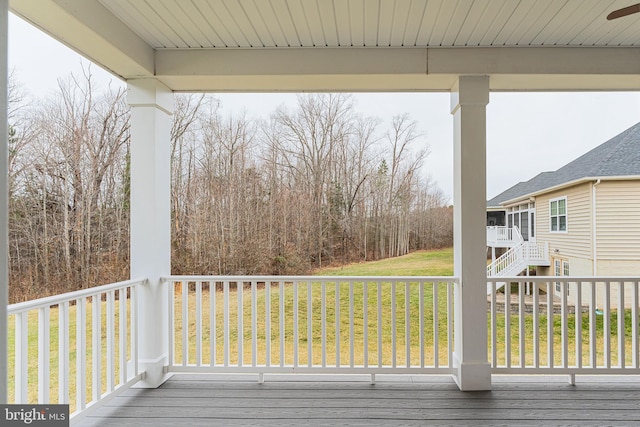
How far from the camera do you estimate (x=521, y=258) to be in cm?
377

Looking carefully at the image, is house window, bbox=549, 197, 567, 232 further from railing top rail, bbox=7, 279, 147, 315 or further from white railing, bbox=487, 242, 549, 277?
railing top rail, bbox=7, 279, 147, 315

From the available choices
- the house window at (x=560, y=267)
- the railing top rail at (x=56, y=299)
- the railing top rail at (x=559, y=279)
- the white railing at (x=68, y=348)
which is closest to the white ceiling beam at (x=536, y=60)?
the railing top rail at (x=559, y=279)

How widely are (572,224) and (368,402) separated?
8.33 feet

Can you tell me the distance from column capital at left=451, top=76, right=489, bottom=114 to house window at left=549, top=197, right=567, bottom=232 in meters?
1.44

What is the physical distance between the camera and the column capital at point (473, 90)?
308 cm

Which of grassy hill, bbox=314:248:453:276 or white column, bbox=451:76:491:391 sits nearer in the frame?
white column, bbox=451:76:491:391

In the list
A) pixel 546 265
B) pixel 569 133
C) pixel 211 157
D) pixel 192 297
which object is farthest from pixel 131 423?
pixel 569 133

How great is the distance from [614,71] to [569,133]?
107 centimetres

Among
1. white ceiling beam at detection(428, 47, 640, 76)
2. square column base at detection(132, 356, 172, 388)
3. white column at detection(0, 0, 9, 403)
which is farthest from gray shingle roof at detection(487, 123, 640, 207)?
white column at detection(0, 0, 9, 403)

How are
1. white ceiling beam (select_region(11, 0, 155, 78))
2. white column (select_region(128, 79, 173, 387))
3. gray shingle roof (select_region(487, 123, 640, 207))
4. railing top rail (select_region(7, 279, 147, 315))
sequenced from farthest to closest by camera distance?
gray shingle roof (select_region(487, 123, 640, 207)) → white column (select_region(128, 79, 173, 387)) → white ceiling beam (select_region(11, 0, 155, 78)) → railing top rail (select_region(7, 279, 147, 315))

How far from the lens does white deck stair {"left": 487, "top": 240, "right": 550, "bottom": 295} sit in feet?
11.9

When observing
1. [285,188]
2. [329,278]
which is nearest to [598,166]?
[329,278]

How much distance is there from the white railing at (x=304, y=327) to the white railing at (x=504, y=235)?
0.65m

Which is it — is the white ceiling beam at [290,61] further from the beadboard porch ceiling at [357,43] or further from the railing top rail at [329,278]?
the railing top rail at [329,278]
